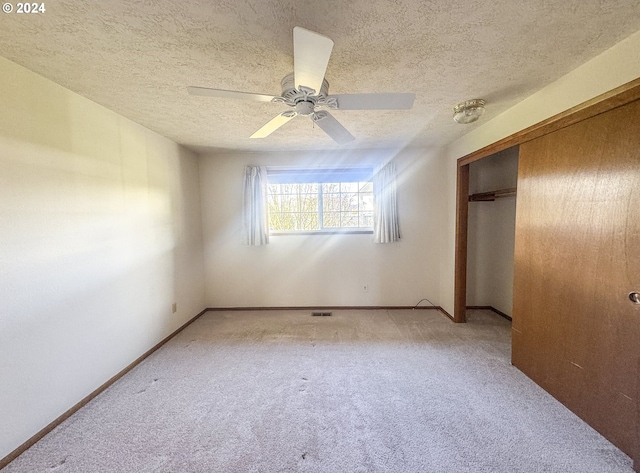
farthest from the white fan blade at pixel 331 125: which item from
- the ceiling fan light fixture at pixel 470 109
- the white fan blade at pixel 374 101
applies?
the ceiling fan light fixture at pixel 470 109

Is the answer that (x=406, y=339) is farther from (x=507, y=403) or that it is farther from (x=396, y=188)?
(x=396, y=188)

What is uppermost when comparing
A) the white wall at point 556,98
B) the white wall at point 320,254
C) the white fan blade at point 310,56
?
the white wall at point 556,98

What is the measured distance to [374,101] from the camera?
55.6 inches

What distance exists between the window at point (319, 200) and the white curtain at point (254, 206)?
0.56 feet

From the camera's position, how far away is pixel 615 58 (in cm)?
132

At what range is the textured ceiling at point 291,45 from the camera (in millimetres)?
1053

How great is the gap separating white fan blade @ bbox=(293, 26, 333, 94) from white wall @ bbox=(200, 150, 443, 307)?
219 centimetres

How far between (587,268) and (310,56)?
202 cm

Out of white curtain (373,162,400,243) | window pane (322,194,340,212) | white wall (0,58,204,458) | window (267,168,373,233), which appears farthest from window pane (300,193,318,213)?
white wall (0,58,204,458)

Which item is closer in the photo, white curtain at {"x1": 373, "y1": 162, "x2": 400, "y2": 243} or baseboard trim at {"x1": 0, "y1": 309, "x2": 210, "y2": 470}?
baseboard trim at {"x1": 0, "y1": 309, "x2": 210, "y2": 470}

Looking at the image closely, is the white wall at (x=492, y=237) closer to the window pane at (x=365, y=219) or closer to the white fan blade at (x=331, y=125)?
the window pane at (x=365, y=219)

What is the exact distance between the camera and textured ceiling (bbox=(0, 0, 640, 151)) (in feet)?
3.45

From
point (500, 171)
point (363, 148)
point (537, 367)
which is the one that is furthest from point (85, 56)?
point (500, 171)

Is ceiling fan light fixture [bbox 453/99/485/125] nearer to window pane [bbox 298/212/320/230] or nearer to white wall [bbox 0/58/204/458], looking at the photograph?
window pane [bbox 298/212/320/230]
